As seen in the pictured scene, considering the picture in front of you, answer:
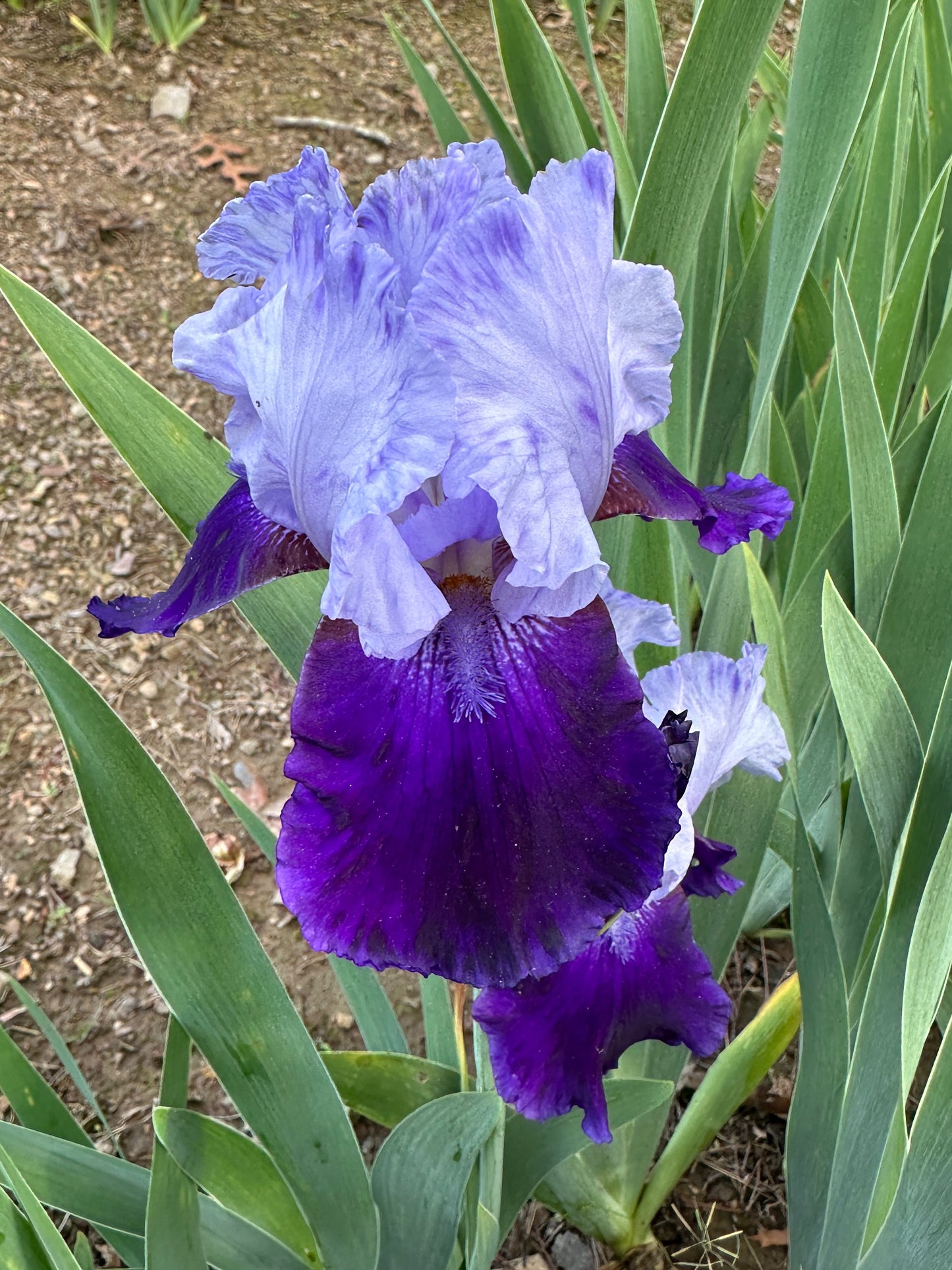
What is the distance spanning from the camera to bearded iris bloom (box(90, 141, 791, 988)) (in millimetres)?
463

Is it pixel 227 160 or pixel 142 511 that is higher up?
pixel 227 160

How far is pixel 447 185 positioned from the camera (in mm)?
509

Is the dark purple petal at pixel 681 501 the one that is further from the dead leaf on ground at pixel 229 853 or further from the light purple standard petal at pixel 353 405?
the dead leaf on ground at pixel 229 853

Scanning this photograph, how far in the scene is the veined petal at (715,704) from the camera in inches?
27.8

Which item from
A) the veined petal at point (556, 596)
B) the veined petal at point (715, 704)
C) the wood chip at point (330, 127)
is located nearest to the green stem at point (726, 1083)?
the veined petal at point (715, 704)

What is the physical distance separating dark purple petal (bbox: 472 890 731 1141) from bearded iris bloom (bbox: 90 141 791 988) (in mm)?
184

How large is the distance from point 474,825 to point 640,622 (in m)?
0.24

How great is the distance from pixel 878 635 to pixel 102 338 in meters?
1.91

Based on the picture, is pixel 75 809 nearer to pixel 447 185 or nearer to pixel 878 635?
pixel 878 635

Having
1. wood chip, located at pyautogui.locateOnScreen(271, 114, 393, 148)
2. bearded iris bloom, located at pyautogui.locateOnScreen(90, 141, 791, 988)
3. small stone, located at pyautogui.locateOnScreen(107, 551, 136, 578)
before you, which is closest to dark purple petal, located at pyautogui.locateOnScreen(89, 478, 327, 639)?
bearded iris bloom, located at pyautogui.locateOnScreen(90, 141, 791, 988)

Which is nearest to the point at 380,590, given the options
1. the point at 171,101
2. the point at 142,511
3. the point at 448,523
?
the point at 448,523

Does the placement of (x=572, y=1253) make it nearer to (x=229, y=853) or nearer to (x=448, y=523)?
(x=229, y=853)

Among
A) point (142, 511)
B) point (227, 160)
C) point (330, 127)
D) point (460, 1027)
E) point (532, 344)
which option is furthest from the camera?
point (330, 127)

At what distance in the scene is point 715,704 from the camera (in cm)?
71
